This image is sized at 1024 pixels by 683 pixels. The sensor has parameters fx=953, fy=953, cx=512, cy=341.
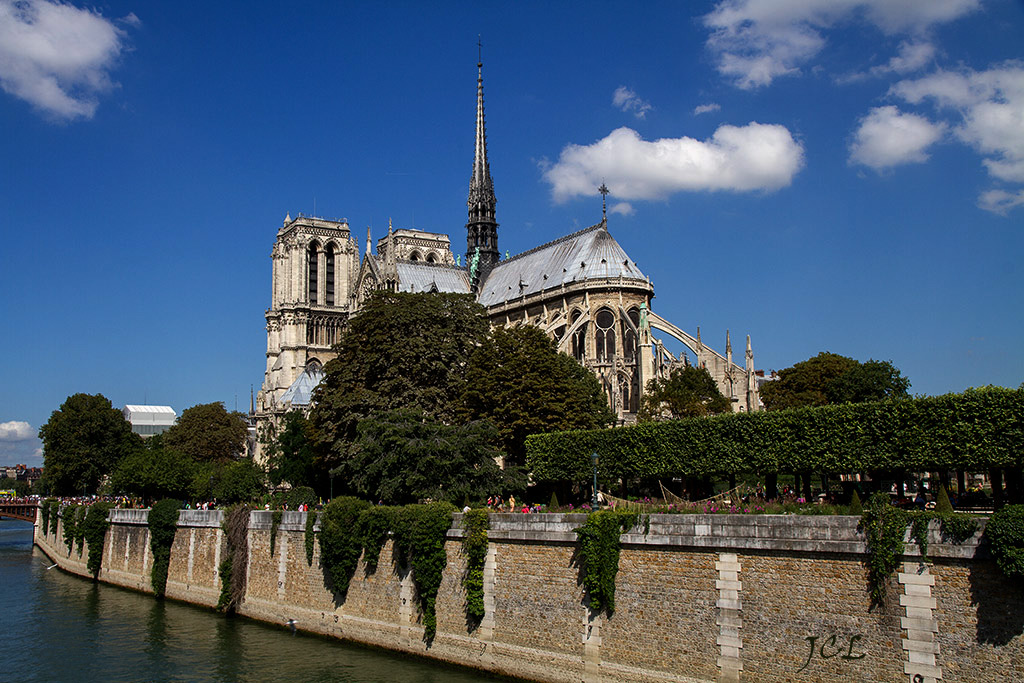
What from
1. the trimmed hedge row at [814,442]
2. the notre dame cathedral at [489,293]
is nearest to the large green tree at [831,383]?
the notre dame cathedral at [489,293]

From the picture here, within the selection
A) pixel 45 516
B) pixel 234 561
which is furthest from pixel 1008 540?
pixel 45 516

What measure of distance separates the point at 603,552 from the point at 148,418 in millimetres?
140448

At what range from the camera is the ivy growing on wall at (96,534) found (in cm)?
4291

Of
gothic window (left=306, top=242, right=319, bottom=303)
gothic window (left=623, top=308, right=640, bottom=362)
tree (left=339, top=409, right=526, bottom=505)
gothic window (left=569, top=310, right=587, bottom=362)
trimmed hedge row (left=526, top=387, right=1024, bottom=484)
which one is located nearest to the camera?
trimmed hedge row (left=526, top=387, right=1024, bottom=484)

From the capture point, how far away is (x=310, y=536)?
1108 inches

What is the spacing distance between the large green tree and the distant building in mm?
109291

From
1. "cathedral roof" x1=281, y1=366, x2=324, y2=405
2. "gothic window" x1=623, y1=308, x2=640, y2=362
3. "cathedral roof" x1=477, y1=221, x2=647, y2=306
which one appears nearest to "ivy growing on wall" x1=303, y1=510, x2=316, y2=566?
"gothic window" x1=623, y1=308, x2=640, y2=362

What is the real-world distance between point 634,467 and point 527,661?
27.7 feet

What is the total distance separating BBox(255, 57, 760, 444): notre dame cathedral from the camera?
191 feet

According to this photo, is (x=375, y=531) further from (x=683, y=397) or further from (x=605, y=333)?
(x=605, y=333)

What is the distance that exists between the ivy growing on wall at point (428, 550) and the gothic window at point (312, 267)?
2613 inches

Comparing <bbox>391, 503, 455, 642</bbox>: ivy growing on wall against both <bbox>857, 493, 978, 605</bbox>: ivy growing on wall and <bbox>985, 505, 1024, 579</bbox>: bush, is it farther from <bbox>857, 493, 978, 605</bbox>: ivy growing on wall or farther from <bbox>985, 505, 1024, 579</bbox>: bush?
<bbox>985, 505, 1024, 579</bbox>: bush

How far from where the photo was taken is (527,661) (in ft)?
68.3

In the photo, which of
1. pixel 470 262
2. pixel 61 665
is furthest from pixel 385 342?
pixel 470 262
